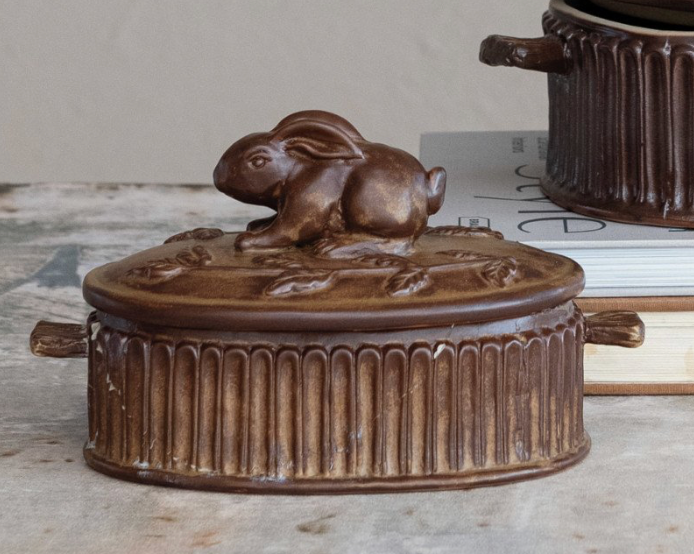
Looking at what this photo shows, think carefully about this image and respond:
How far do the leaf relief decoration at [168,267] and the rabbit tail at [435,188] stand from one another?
198mm

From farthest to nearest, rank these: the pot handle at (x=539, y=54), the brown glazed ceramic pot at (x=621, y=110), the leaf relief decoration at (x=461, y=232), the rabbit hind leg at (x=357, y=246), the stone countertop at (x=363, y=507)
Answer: the pot handle at (x=539, y=54), the brown glazed ceramic pot at (x=621, y=110), the leaf relief decoration at (x=461, y=232), the rabbit hind leg at (x=357, y=246), the stone countertop at (x=363, y=507)

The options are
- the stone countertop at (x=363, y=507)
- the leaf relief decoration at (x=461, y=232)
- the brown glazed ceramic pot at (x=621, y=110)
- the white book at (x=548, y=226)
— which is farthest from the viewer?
the brown glazed ceramic pot at (x=621, y=110)

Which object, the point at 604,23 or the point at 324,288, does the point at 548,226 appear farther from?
the point at 324,288

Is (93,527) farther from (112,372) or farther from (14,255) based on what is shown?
(14,255)

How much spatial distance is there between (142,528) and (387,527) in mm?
188

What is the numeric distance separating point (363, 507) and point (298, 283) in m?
0.19

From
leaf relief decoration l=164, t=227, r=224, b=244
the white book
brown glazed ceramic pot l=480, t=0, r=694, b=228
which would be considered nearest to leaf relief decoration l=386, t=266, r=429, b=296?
leaf relief decoration l=164, t=227, r=224, b=244

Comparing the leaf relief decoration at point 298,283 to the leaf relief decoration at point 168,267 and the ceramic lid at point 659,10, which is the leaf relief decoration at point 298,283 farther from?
the ceramic lid at point 659,10

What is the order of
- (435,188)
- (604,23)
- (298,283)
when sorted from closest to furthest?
(298,283)
(435,188)
(604,23)

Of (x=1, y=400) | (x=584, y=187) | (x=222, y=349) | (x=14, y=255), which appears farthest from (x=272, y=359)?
(x=14, y=255)

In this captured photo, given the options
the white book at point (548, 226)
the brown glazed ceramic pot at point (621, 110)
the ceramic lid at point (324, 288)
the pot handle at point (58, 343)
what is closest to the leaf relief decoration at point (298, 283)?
the ceramic lid at point (324, 288)

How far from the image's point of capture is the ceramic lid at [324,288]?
3.67ft

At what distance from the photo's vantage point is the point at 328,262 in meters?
1.18

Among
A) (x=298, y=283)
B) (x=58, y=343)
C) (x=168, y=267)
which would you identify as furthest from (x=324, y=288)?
(x=58, y=343)
